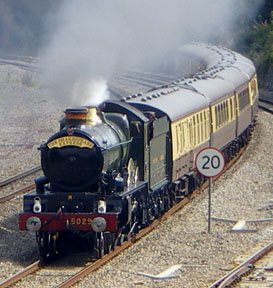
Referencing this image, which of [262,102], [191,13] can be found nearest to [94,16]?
[262,102]

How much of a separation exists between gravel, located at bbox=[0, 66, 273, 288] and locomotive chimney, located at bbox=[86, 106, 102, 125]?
2.01 metres

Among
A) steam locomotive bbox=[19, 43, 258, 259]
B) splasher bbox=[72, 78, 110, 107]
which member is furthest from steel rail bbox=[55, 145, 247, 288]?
splasher bbox=[72, 78, 110, 107]

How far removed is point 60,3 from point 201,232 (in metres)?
9.33

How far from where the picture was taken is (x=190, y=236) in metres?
12.9

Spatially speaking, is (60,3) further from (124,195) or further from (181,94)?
(124,195)

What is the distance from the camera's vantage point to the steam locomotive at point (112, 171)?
11508mm

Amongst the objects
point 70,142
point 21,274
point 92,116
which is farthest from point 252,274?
point 92,116

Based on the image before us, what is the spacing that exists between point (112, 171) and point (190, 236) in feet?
6.05

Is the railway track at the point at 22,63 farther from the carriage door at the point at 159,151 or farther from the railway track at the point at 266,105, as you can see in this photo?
the carriage door at the point at 159,151

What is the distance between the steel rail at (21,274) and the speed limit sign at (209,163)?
3.38m

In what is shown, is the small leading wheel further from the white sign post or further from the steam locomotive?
the white sign post

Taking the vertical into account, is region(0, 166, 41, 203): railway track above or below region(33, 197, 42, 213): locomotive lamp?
below

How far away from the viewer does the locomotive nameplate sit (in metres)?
11.5

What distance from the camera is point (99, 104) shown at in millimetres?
13055
